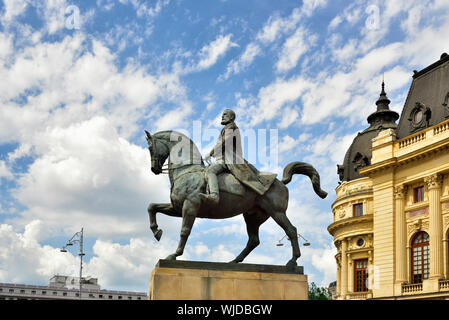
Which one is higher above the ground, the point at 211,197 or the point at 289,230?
the point at 211,197

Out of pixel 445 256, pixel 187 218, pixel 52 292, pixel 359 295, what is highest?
pixel 445 256

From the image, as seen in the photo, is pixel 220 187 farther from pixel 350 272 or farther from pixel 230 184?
pixel 350 272

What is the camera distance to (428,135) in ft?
143

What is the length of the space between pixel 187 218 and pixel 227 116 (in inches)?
115

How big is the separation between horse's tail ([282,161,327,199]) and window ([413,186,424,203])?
1254 inches

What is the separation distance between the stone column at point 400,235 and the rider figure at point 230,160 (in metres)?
32.7

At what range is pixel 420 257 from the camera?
1706 inches

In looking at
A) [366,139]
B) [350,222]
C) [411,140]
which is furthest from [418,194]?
[366,139]

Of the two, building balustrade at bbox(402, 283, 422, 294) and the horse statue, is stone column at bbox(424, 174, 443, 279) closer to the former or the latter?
building balustrade at bbox(402, 283, 422, 294)

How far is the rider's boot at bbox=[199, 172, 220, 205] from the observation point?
44.3 ft

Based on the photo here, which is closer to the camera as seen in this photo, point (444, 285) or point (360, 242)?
point (444, 285)
